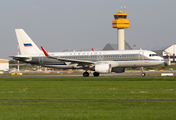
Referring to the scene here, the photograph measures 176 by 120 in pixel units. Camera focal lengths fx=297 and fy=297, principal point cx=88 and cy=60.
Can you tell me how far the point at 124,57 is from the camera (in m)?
46.4

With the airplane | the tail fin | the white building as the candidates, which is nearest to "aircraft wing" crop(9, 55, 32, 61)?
the airplane

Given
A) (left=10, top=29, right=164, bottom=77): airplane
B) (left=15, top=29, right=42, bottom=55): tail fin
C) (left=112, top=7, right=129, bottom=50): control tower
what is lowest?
(left=10, top=29, right=164, bottom=77): airplane

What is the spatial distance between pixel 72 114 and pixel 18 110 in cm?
299

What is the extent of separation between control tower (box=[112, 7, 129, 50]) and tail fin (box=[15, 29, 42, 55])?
298 feet

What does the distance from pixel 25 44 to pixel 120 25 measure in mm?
93624

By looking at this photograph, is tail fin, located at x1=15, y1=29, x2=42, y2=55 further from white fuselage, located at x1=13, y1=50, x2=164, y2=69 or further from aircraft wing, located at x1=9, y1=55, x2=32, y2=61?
white fuselage, located at x1=13, y1=50, x2=164, y2=69

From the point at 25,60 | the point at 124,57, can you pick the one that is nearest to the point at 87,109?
the point at 124,57

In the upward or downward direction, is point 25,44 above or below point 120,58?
above

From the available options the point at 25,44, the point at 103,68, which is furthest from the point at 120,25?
the point at 103,68

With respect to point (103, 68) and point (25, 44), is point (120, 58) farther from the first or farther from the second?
point (25, 44)

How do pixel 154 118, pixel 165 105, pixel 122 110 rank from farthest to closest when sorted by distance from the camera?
pixel 165 105, pixel 122 110, pixel 154 118

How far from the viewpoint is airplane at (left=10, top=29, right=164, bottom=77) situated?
4628 centimetres

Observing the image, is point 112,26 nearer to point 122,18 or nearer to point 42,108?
point 122,18

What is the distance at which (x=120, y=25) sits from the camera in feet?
463
